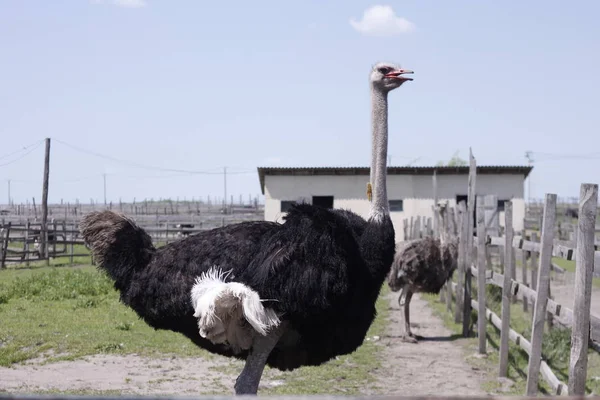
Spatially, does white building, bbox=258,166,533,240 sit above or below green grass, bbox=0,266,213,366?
above

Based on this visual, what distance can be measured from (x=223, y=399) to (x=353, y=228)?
3529mm

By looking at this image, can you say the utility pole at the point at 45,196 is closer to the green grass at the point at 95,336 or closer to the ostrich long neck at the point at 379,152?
the green grass at the point at 95,336

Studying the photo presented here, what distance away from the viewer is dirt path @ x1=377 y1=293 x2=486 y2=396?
651cm

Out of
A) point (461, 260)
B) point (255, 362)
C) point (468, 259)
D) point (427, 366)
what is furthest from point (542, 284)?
point (461, 260)

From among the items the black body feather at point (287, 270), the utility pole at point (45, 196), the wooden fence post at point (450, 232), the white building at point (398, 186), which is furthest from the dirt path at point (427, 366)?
the white building at point (398, 186)

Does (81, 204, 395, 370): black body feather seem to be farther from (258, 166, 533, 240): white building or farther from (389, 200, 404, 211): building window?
(389, 200, 404, 211): building window

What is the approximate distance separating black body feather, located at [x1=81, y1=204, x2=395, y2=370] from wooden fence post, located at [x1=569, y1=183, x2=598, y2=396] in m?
1.04

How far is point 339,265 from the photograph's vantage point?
4363 millimetres

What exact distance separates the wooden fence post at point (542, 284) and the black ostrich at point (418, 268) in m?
3.44

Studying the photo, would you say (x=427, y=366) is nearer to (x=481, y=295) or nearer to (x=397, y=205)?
(x=481, y=295)

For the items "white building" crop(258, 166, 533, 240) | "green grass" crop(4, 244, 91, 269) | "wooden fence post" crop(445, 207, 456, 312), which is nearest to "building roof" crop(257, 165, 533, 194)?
"white building" crop(258, 166, 533, 240)

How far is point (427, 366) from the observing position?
756 centimetres

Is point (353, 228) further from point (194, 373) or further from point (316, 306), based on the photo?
point (194, 373)

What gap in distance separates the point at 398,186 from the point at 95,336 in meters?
17.0
